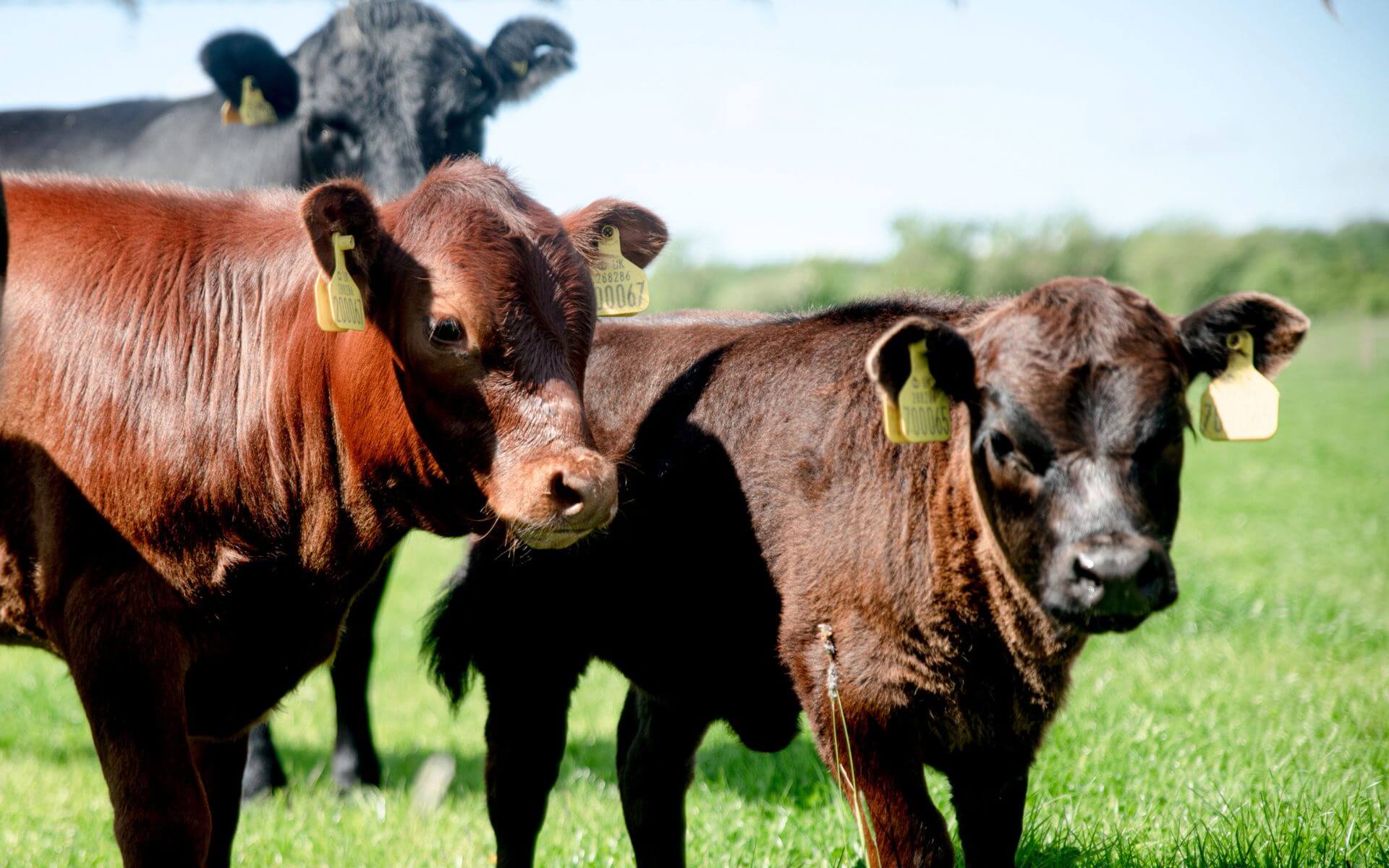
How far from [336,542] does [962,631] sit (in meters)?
1.84

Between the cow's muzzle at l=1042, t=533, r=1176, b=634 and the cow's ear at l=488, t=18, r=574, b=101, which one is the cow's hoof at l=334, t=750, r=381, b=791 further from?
the cow's muzzle at l=1042, t=533, r=1176, b=634

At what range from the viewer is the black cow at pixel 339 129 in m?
5.76

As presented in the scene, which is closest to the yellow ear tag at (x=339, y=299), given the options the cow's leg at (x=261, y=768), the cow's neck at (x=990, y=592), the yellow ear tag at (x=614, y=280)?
the yellow ear tag at (x=614, y=280)

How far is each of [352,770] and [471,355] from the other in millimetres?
3442

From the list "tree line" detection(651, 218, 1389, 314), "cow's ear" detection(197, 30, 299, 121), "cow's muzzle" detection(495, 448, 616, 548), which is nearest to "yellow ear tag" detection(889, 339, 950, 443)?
"cow's muzzle" detection(495, 448, 616, 548)

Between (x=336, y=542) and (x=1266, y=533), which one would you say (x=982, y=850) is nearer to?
(x=336, y=542)

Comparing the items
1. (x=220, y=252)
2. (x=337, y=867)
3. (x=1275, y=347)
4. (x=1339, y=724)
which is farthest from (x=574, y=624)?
(x=1339, y=724)

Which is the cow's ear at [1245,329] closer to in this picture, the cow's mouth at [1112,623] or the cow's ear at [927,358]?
the cow's ear at [927,358]

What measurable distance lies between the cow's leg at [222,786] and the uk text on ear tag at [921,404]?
2.46 meters

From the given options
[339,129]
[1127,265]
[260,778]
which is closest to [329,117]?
[339,129]

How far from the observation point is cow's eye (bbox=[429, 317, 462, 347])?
312 centimetres

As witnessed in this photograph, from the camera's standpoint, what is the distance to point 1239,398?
3039 mm

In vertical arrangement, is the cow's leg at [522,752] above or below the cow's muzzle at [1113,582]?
below

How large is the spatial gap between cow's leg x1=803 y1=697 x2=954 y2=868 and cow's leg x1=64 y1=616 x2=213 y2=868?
175cm
